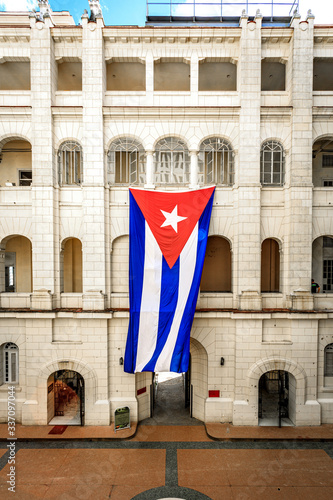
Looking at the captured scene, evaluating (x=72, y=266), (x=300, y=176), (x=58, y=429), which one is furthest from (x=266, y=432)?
(x=72, y=266)

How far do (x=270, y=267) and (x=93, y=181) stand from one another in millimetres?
11795

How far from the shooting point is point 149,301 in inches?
563

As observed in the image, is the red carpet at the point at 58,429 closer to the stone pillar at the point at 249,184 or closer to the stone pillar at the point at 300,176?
the stone pillar at the point at 249,184

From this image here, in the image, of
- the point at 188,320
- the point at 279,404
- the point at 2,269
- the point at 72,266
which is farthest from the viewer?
the point at 72,266

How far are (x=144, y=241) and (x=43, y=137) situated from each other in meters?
8.09

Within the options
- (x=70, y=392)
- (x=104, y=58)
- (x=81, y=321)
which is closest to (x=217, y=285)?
(x=81, y=321)

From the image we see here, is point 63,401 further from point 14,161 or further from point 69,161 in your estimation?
point 14,161

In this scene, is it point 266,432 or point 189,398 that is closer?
point 266,432

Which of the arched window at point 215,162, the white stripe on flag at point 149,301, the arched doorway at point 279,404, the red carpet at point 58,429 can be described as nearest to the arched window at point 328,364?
the arched doorway at point 279,404

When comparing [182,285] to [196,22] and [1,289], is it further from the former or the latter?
[196,22]

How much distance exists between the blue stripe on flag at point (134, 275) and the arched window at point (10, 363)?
6.85 metres

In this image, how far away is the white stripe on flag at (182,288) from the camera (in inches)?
551

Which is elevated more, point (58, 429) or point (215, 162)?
point (215, 162)

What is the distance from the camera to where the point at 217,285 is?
1772cm
